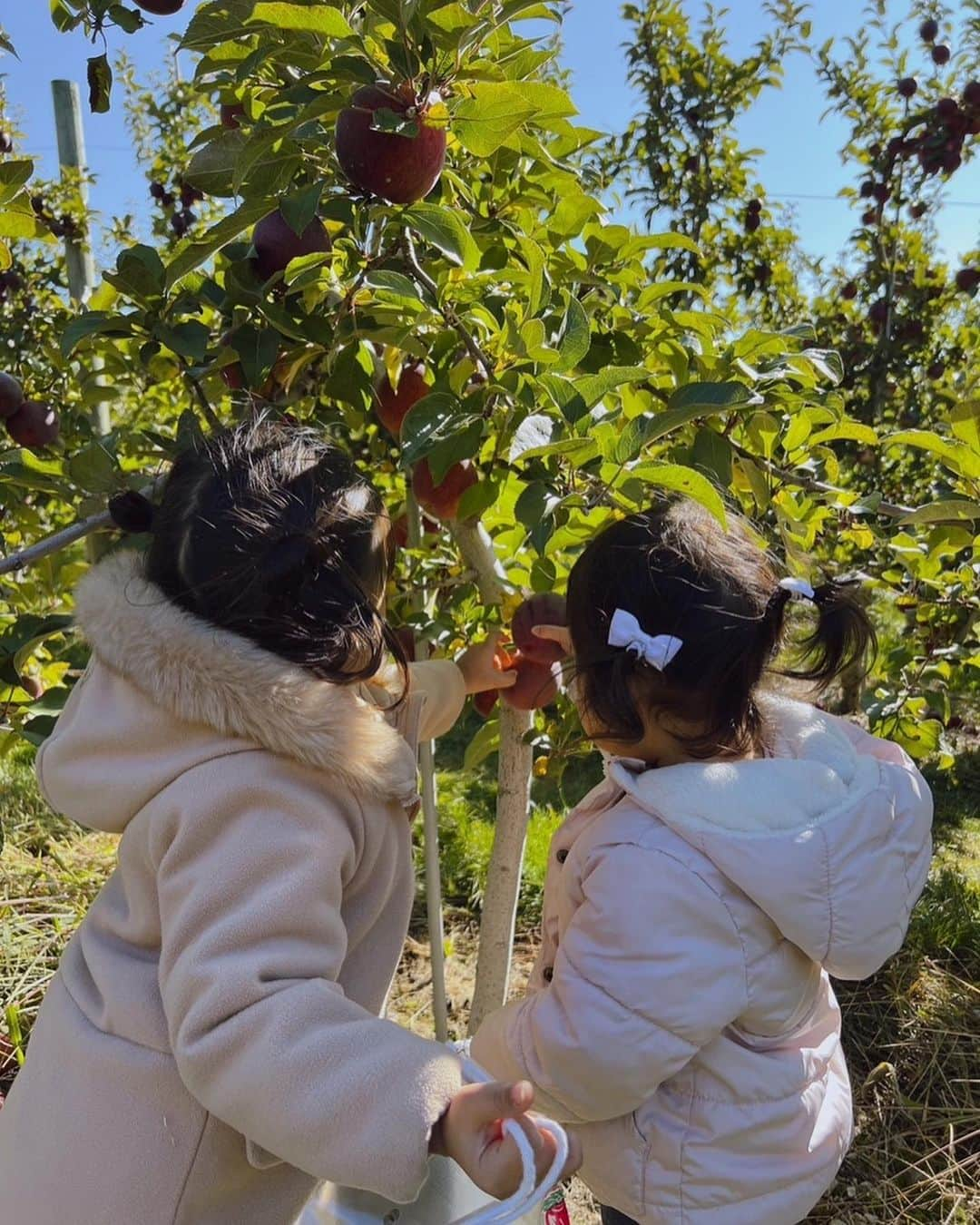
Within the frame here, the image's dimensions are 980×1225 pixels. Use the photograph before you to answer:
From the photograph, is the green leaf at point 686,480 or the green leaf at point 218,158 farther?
the green leaf at point 218,158

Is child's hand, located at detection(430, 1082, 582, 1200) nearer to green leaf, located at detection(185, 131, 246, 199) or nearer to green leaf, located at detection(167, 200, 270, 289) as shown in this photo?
green leaf, located at detection(167, 200, 270, 289)

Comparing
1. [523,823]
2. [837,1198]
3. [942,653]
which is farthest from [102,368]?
[837,1198]

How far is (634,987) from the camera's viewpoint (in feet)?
3.36

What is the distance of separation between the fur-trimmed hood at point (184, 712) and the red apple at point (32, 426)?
3.14 ft

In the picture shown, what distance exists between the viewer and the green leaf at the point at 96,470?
4.09 ft

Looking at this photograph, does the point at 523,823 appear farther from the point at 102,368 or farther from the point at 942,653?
the point at 102,368

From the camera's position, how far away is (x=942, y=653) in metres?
1.97

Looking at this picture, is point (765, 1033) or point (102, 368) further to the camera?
point (102, 368)

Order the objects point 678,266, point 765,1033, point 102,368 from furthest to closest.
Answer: point 678,266 → point 102,368 → point 765,1033

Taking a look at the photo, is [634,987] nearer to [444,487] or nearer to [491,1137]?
[491,1137]

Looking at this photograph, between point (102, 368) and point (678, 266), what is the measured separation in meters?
2.09

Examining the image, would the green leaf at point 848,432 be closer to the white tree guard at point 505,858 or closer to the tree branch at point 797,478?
the tree branch at point 797,478

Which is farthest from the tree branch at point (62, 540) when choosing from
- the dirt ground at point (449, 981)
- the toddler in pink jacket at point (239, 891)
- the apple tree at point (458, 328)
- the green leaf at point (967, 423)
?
the dirt ground at point (449, 981)

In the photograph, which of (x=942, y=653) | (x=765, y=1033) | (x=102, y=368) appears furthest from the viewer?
(x=942, y=653)
